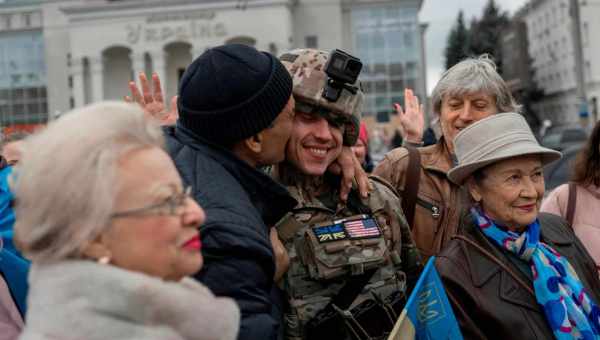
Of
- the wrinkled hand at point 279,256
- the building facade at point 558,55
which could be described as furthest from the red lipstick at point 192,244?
the building facade at point 558,55

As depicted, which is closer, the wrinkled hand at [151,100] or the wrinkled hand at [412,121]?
the wrinkled hand at [151,100]

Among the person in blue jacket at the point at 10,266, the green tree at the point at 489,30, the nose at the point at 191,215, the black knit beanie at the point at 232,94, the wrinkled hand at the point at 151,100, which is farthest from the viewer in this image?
the green tree at the point at 489,30

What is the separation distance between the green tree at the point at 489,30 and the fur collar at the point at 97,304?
65.4 meters

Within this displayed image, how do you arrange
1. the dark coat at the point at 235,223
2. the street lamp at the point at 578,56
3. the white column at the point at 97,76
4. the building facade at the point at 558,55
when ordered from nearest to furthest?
the dark coat at the point at 235,223
the street lamp at the point at 578,56
the building facade at the point at 558,55
the white column at the point at 97,76

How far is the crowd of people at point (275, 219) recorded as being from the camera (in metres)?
1.47

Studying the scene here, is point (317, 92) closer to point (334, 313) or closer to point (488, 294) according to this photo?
point (334, 313)

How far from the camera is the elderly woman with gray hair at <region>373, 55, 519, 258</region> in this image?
3.46 m

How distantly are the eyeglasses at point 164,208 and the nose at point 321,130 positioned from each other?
3.85 feet

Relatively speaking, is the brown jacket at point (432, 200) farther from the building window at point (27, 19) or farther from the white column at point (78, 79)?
the building window at point (27, 19)

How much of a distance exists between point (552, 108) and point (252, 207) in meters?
→ 71.2

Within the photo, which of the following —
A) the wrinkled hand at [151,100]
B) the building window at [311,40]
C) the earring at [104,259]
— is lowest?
the earring at [104,259]

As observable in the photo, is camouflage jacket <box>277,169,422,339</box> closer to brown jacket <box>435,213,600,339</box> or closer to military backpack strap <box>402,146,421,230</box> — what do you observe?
brown jacket <box>435,213,600,339</box>

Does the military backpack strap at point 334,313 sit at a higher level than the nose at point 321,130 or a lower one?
lower

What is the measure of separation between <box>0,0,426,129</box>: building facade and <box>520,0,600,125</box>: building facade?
44.0ft
